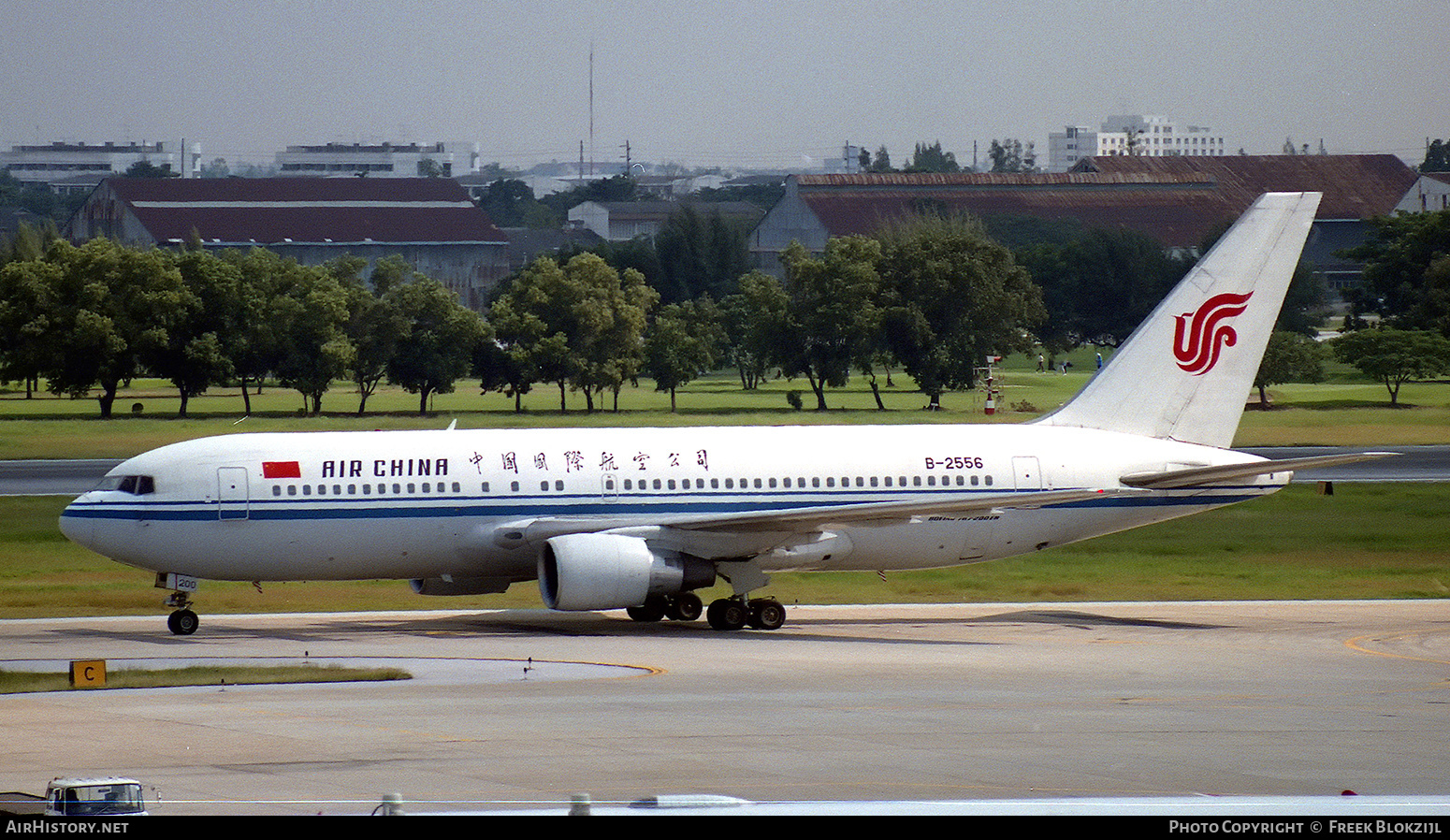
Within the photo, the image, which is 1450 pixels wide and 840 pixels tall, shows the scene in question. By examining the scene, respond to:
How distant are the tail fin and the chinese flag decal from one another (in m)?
18.4

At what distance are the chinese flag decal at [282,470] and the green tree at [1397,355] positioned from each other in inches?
3654

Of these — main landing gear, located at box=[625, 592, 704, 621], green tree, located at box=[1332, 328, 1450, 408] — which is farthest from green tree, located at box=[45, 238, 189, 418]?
green tree, located at box=[1332, 328, 1450, 408]

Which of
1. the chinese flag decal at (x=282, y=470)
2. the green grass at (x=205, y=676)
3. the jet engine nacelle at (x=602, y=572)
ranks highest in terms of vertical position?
the chinese flag decal at (x=282, y=470)

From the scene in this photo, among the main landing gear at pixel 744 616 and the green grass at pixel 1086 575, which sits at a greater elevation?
the main landing gear at pixel 744 616

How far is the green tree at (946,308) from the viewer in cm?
12562

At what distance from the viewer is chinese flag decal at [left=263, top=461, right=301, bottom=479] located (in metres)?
39.3

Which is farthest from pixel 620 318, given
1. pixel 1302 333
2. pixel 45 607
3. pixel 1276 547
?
pixel 45 607

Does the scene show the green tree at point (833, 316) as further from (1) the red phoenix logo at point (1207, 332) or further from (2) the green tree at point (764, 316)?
(1) the red phoenix logo at point (1207, 332)

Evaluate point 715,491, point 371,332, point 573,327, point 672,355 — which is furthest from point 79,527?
point 672,355

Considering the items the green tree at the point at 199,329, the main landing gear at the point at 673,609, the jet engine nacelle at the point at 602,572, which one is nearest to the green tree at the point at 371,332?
the green tree at the point at 199,329

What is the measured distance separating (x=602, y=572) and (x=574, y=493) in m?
2.78

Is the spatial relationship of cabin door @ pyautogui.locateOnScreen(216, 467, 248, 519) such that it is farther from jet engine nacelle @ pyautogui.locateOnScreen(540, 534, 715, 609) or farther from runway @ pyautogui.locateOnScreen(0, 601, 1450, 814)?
jet engine nacelle @ pyautogui.locateOnScreen(540, 534, 715, 609)

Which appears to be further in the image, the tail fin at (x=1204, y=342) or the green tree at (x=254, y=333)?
the green tree at (x=254, y=333)

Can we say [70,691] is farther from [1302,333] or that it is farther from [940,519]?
[1302,333]
